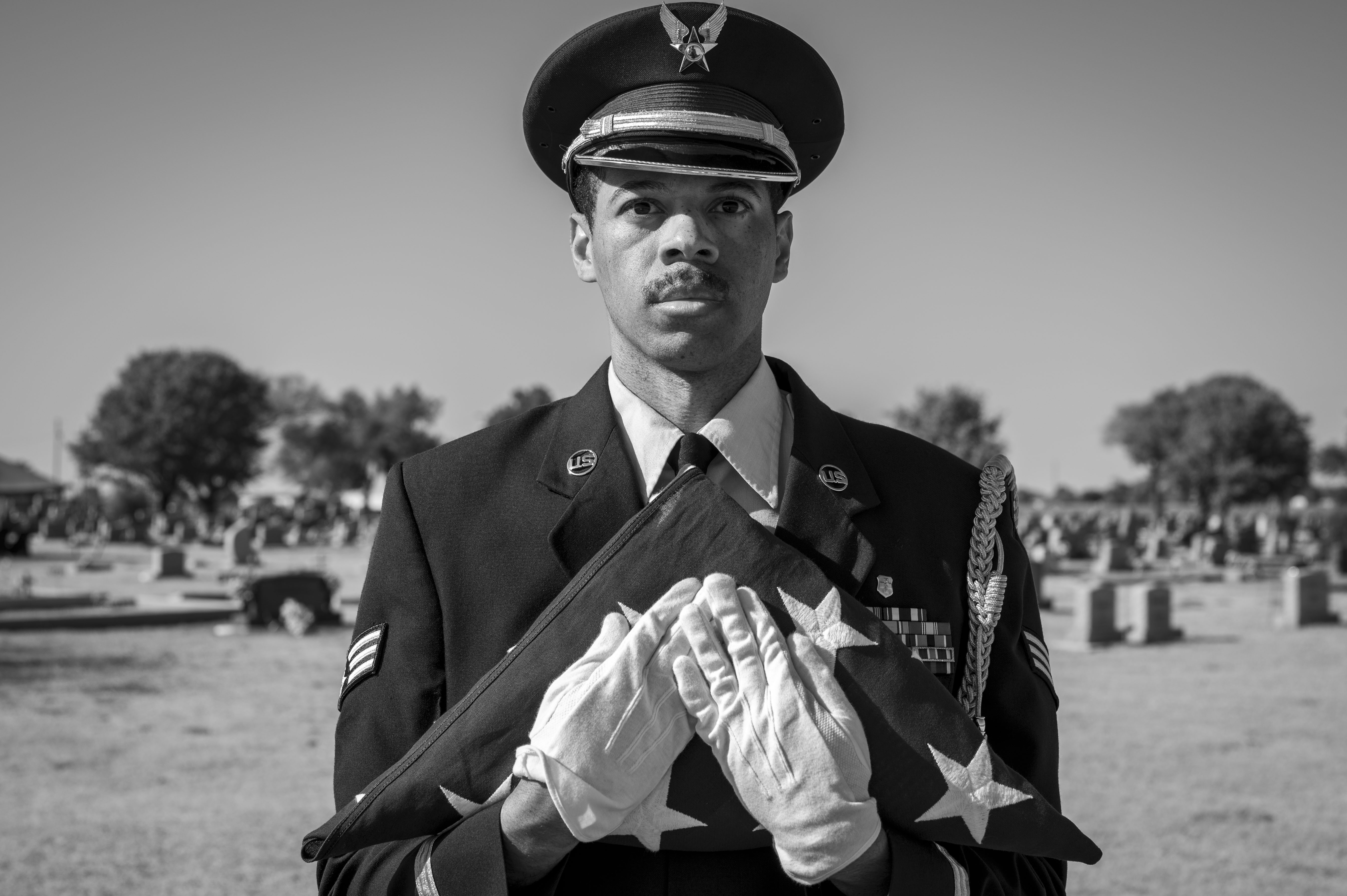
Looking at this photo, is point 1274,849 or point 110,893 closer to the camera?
point 110,893

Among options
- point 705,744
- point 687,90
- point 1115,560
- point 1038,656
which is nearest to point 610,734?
point 705,744

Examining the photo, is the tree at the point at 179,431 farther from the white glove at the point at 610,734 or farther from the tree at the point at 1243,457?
the white glove at the point at 610,734

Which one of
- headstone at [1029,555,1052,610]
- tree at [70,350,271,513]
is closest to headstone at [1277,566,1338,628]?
headstone at [1029,555,1052,610]

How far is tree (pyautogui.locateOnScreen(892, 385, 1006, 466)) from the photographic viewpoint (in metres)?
65.2

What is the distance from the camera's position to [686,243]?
226 cm

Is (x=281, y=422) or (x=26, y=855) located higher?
(x=281, y=422)

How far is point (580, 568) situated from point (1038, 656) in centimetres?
94

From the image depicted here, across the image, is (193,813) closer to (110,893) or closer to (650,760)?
(110,893)

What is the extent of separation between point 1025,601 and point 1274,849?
25.8ft

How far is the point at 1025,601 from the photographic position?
8.16ft

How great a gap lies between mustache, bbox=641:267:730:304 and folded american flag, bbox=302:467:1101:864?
1.33ft

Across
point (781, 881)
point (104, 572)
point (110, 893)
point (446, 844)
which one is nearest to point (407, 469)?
point (446, 844)

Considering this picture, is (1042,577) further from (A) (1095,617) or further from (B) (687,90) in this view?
(B) (687,90)

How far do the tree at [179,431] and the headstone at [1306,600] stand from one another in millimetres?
67564
